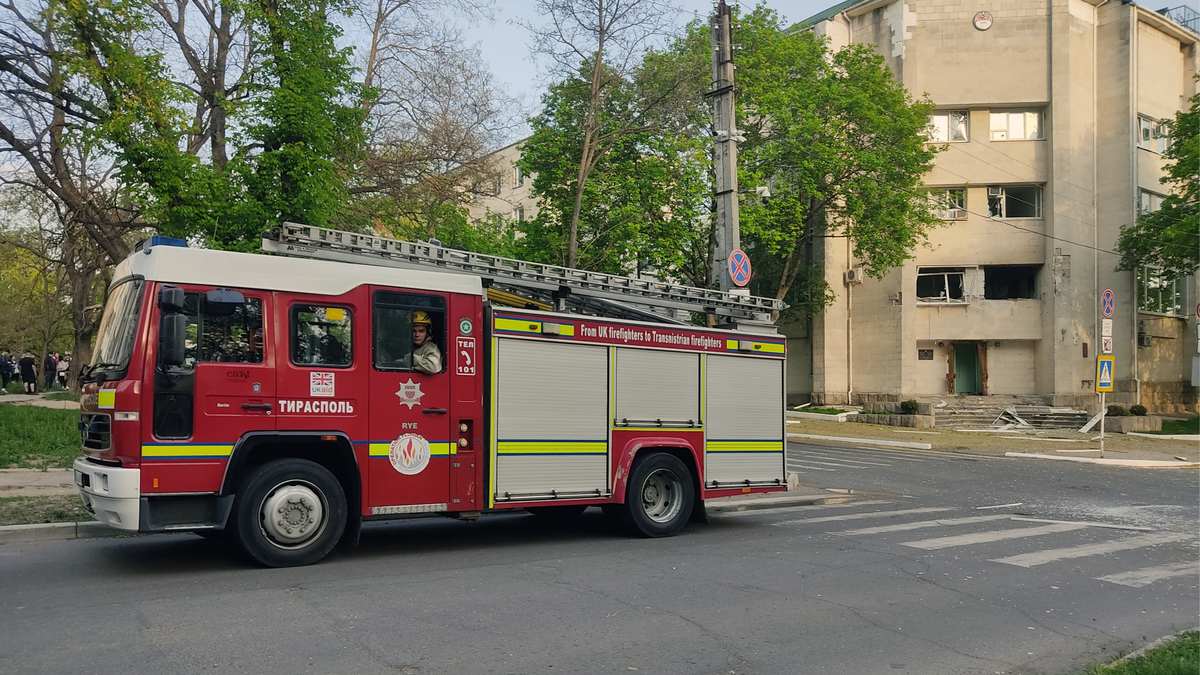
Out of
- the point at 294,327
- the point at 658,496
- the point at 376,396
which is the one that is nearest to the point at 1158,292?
the point at 658,496

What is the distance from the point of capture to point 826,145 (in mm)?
31594

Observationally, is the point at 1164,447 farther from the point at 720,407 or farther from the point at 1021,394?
the point at 720,407

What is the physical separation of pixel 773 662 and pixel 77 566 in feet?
19.7

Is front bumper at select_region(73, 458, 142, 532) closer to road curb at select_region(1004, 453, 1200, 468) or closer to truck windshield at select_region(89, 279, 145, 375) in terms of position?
truck windshield at select_region(89, 279, 145, 375)

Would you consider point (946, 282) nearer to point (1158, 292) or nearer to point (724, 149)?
point (1158, 292)

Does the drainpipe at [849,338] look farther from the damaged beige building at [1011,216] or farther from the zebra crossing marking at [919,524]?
the zebra crossing marking at [919,524]

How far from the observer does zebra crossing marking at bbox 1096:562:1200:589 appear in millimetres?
8695

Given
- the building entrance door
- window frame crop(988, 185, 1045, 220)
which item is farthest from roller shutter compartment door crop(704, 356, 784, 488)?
window frame crop(988, 185, 1045, 220)

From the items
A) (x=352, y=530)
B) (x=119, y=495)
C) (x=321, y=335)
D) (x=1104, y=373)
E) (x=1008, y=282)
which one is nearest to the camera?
(x=119, y=495)

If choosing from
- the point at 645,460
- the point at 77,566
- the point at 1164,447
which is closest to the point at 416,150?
the point at 645,460

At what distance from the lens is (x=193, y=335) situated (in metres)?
7.92

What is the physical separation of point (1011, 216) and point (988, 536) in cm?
3039

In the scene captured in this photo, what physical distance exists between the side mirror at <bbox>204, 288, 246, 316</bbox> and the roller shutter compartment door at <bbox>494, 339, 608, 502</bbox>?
2.58 meters

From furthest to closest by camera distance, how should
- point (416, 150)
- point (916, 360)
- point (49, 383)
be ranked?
point (49, 383), point (916, 360), point (416, 150)
